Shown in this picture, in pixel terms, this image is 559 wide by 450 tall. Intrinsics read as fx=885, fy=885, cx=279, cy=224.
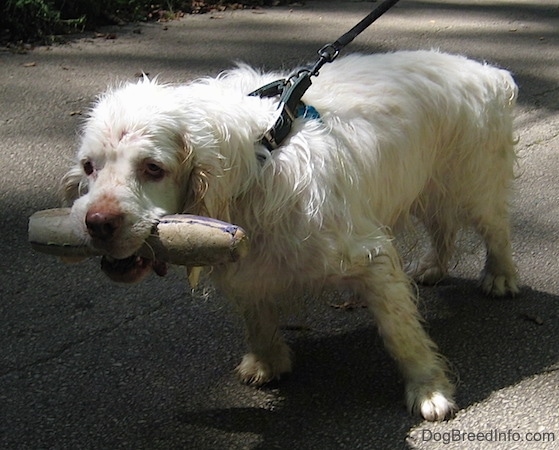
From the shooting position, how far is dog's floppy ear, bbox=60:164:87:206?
3.15 meters

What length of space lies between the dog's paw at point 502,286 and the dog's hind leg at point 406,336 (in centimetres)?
89

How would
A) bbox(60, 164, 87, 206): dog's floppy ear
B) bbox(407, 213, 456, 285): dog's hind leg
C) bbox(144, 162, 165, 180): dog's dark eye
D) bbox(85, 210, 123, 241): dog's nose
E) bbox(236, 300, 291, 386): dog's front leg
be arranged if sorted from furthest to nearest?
1. bbox(407, 213, 456, 285): dog's hind leg
2. bbox(236, 300, 291, 386): dog's front leg
3. bbox(60, 164, 87, 206): dog's floppy ear
4. bbox(144, 162, 165, 180): dog's dark eye
5. bbox(85, 210, 123, 241): dog's nose

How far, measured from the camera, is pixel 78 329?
404 cm

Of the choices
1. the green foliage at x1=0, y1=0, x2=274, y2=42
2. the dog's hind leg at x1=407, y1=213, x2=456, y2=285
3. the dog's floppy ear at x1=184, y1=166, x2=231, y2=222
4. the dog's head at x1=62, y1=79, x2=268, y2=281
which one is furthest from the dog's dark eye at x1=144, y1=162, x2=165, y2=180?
the green foliage at x1=0, y1=0, x2=274, y2=42

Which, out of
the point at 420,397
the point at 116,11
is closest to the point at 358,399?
the point at 420,397

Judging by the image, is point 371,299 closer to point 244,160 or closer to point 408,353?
point 408,353

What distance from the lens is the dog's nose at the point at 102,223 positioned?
2.76 meters

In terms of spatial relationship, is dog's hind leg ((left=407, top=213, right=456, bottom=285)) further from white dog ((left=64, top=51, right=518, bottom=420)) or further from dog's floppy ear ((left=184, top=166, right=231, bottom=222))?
dog's floppy ear ((left=184, top=166, right=231, bottom=222))

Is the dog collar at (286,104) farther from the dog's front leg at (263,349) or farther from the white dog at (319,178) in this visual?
the dog's front leg at (263,349)

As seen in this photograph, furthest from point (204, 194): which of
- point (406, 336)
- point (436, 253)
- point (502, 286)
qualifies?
point (502, 286)

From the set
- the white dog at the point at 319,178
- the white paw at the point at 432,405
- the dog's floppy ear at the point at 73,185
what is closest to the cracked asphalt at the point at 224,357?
the white paw at the point at 432,405

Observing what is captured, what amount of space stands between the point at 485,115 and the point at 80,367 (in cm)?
206

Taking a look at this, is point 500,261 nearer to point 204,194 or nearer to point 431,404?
point 431,404

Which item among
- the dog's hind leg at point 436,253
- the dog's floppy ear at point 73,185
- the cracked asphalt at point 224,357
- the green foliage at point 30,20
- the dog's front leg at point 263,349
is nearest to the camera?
the dog's floppy ear at point 73,185
